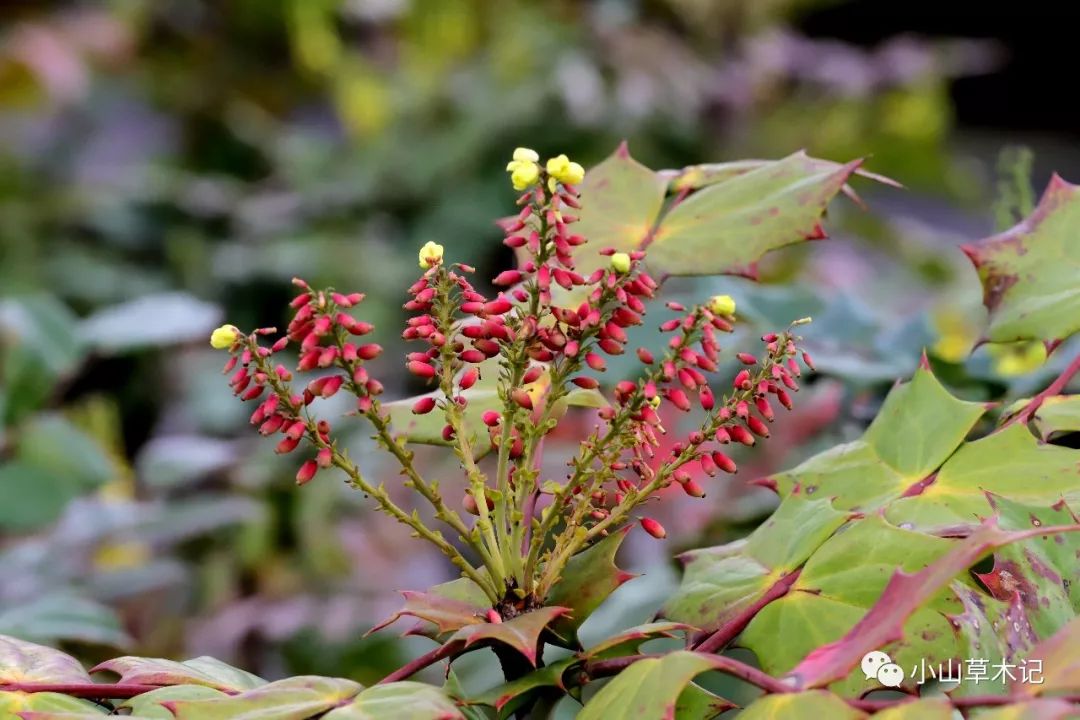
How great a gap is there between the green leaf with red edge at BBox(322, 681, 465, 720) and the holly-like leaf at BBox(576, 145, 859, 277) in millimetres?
244

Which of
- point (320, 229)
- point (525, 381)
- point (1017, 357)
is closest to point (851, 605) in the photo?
point (525, 381)

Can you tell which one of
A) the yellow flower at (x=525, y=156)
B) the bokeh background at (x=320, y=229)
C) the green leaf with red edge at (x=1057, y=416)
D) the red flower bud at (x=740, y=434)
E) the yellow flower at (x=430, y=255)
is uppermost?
the bokeh background at (x=320, y=229)

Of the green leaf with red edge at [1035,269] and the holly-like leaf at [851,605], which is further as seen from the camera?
the green leaf with red edge at [1035,269]

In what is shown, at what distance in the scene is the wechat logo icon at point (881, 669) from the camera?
0.38 meters

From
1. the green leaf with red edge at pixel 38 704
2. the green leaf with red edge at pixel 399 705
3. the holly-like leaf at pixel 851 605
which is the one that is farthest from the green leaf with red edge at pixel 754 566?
the green leaf with red edge at pixel 38 704

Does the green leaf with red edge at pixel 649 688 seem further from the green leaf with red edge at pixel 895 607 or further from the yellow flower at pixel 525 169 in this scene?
the yellow flower at pixel 525 169

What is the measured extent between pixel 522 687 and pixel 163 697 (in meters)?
0.12

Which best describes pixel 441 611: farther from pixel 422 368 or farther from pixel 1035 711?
pixel 1035 711

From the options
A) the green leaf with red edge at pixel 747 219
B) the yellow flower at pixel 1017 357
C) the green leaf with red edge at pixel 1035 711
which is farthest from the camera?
the yellow flower at pixel 1017 357

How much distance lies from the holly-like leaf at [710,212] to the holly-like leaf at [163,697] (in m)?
0.27

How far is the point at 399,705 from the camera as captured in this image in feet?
1.18

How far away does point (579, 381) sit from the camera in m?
0.43

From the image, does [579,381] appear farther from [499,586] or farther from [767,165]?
[767,165]

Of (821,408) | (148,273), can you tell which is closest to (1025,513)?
(821,408)
